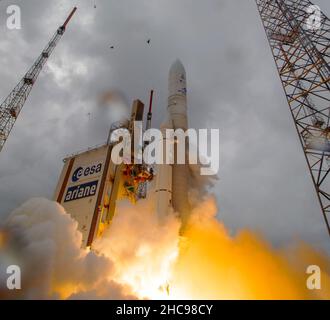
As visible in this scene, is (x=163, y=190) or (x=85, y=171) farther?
(x=85, y=171)

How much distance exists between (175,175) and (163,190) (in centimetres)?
184

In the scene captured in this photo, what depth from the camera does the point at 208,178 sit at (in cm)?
2314

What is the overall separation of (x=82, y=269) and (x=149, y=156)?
452 inches

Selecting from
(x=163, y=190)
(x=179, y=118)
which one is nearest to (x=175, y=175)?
(x=163, y=190)

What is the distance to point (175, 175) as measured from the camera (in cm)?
2114

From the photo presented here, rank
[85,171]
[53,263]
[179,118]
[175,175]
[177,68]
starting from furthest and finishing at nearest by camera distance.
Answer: [85,171] < [177,68] < [179,118] < [175,175] < [53,263]

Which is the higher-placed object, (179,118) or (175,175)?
(179,118)

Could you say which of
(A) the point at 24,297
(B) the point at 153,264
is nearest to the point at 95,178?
(B) the point at 153,264

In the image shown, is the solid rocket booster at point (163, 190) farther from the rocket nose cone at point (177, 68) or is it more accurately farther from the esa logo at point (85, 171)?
the rocket nose cone at point (177, 68)

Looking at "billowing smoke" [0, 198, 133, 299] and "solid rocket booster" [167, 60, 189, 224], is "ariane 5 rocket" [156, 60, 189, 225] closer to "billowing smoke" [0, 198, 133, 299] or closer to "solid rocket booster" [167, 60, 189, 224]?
"solid rocket booster" [167, 60, 189, 224]

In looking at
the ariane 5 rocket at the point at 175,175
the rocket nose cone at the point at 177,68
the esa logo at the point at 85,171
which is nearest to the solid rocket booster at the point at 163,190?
the ariane 5 rocket at the point at 175,175

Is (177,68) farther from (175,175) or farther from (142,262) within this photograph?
(142,262)

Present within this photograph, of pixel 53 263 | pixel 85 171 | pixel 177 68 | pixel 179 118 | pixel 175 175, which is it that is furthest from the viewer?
pixel 85 171
